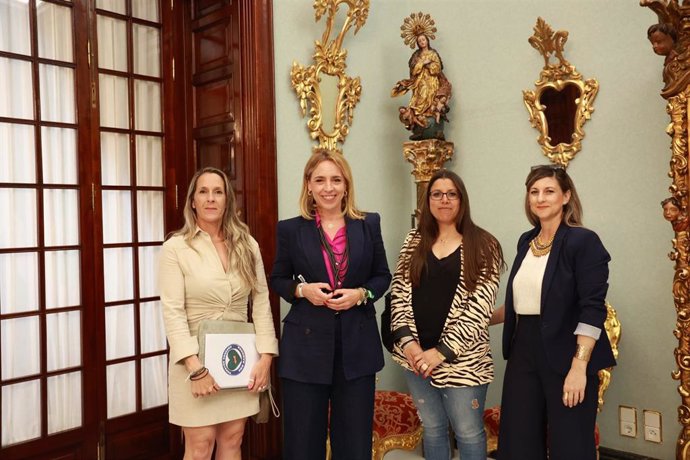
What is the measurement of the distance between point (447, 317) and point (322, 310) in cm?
49

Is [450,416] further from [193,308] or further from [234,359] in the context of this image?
[193,308]

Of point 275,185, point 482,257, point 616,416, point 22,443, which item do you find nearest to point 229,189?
point 275,185

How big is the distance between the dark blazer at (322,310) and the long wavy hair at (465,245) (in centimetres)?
15

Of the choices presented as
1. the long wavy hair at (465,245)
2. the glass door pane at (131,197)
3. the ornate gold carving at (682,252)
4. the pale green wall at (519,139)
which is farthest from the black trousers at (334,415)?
the ornate gold carving at (682,252)

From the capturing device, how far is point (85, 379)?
282 centimetres

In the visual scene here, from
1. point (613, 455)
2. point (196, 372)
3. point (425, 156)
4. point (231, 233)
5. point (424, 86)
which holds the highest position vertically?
point (424, 86)

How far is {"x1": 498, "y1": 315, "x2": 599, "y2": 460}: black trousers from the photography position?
6.76ft

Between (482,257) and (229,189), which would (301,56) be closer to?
(229,189)

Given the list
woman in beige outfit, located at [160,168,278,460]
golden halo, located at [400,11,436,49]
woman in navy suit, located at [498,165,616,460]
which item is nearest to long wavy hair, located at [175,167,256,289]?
woman in beige outfit, located at [160,168,278,460]

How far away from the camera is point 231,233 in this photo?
95.3 inches

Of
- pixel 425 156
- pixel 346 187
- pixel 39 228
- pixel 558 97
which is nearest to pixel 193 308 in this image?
pixel 346 187

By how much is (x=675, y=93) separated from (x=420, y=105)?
1.49m

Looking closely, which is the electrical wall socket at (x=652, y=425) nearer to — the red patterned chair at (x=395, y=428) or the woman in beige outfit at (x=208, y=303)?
the red patterned chair at (x=395, y=428)

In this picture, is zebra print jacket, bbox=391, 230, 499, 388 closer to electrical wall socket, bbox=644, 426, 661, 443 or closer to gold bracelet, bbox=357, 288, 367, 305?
gold bracelet, bbox=357, 288, 367, 305
